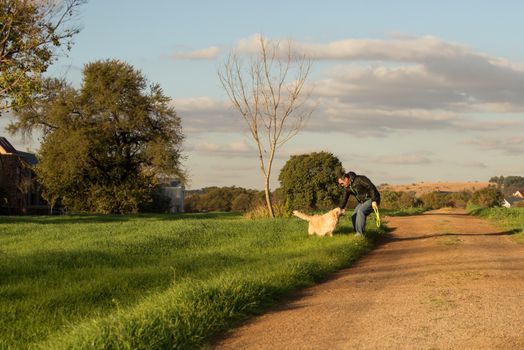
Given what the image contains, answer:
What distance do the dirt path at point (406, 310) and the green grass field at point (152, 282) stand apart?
1.50 ft

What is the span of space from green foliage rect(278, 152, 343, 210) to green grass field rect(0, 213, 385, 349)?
1192 inches

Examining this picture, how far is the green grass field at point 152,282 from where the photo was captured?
21.8ft

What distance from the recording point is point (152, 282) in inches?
425

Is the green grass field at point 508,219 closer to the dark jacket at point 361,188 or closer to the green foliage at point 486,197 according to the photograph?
the dark jacket at point 361,188

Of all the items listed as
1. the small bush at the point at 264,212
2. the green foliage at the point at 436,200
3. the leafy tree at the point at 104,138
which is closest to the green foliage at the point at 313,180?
the leafy tree at the point at 104,138

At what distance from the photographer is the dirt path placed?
636cm

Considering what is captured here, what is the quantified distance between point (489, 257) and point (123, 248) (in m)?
8.33

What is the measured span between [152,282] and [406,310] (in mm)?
4560

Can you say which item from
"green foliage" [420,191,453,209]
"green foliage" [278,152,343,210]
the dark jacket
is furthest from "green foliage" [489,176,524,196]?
the dark jacket

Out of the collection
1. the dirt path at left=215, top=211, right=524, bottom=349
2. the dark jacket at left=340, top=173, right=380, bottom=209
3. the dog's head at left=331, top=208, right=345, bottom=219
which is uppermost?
the dark jacket at left=340, top=173, right=380, bottom=209

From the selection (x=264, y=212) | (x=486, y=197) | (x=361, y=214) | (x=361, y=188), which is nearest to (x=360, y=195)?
(x=361, y=188)

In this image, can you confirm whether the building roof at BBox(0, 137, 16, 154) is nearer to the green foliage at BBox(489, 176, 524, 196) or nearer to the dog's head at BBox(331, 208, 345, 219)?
the dog's head at BBox(331, 208, 345, 219)

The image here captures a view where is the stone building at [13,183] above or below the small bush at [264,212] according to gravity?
above

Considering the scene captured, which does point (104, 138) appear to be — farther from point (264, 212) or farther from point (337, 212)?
point (337, 212)
